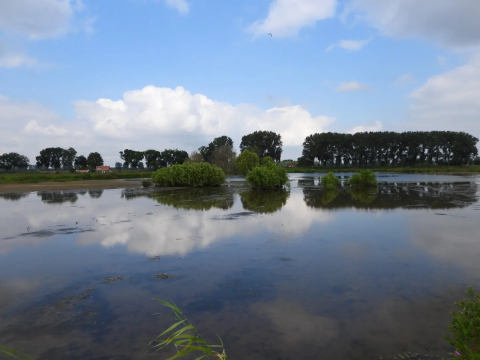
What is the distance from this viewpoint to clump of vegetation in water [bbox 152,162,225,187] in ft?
114

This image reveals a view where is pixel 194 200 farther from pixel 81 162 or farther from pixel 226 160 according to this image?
pixel 81 162

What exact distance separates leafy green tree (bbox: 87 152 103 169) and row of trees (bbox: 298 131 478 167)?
6653 centimetres

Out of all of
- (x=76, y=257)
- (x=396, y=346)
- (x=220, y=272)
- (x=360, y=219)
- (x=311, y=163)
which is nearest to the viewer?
(x=396, y=346)

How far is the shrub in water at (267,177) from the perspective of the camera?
2944 centimetres

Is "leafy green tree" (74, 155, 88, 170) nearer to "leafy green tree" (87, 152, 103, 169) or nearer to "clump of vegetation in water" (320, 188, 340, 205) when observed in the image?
"leafy green tree" (87, 152, 103, 169)

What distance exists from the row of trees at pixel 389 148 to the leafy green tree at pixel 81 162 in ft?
232

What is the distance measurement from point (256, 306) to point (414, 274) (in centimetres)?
356

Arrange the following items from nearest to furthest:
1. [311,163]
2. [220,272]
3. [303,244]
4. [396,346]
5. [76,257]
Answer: [396,346] → [220,272] → [76,257] → [303,244] → [311,163]

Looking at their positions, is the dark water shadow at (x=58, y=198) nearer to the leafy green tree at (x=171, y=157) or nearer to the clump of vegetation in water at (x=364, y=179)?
the clump of vegetation in water at (x=364, y=179)

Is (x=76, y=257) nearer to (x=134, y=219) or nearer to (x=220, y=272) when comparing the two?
(x=220, y=272)

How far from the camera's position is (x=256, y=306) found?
5.32 m

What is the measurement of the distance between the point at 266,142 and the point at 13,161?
253 ft

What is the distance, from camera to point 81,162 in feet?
341

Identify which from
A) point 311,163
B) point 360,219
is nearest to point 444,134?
point 311,163
